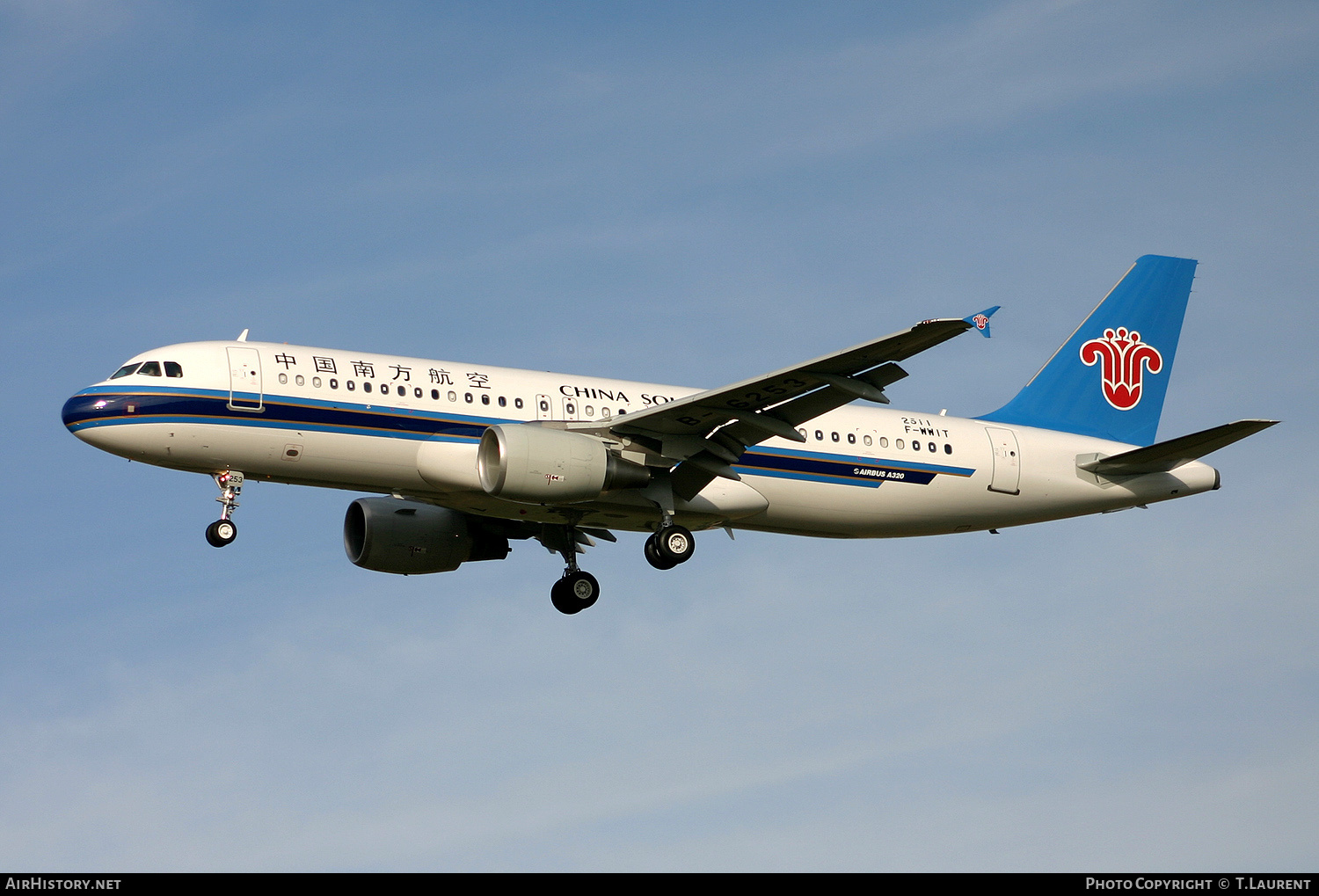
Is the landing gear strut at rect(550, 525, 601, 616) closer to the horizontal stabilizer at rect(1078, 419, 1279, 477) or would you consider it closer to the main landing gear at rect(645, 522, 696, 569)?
the main landing gear at rect(645, 522, 696, 569)

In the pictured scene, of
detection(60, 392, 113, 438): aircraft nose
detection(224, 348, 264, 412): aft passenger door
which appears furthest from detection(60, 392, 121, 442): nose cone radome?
detection(224, 348, 264, 412): aft passenger door

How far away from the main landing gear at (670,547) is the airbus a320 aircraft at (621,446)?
44 millimetres

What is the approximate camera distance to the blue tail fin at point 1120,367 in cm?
3928

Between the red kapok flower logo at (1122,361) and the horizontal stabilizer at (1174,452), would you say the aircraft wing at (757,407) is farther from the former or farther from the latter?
the red kapok flower logo at (1122,361)

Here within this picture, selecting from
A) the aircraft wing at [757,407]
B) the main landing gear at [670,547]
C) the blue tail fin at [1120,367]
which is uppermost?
the blue tail fin at [1120,367]

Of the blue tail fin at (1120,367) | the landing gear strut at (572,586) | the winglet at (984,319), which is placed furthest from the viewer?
the blue tail fin at (1120,367)

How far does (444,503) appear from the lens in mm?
32844

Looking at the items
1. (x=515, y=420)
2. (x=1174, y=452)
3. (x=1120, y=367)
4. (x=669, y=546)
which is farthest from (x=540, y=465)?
(x=1120, y=367)

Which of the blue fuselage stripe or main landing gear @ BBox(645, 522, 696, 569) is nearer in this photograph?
the blue fuselage stripe

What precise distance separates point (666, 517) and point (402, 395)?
6.37 meters

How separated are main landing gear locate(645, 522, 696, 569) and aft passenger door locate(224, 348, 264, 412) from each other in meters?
8.95

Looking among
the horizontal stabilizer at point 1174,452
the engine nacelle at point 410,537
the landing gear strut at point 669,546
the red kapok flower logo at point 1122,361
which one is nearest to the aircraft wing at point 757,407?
the landing gear strut at point 669,546

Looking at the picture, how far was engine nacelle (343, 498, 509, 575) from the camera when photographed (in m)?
36.3
